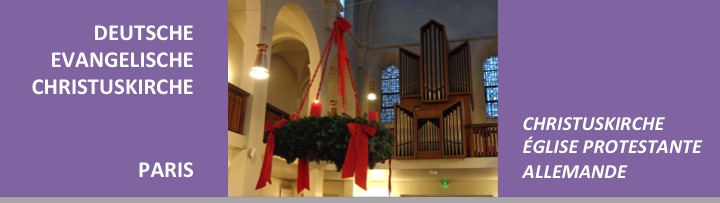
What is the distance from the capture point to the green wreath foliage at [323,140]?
4.34m

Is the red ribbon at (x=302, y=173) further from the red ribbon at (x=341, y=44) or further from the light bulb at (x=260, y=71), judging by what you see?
the light bulb at (x=260, y=71)

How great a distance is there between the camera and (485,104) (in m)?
14.7

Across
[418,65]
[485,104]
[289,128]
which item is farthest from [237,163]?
[485,104]

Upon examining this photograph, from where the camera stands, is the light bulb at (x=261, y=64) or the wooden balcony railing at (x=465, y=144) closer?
the light bulb at (x=261, y=64)

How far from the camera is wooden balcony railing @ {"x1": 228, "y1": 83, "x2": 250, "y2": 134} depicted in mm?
7168

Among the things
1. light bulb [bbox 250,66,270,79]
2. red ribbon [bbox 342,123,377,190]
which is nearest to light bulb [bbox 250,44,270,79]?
light bulb [bbox 250,66,270,79]

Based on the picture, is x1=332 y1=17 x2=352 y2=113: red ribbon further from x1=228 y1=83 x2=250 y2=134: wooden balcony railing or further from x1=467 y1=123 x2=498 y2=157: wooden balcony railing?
x1=467 y1=123 x2=498 y2=157: wooden balcony railing

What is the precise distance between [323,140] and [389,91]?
37.0ft

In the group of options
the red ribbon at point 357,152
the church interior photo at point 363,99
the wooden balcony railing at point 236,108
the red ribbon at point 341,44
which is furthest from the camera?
the wooden balcony railing at point 236,108

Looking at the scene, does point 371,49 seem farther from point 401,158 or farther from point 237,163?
point 237,163

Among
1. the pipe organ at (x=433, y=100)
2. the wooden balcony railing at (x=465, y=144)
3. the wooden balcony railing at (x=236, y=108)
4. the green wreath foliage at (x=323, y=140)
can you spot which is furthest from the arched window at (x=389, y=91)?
the green wreath foliage at (x=323, y=140)

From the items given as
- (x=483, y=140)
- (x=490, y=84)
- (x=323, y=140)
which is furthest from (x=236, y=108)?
(x=490, y=84)

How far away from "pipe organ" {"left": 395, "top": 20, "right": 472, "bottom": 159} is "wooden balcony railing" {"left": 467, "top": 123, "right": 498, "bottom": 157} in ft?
0.52

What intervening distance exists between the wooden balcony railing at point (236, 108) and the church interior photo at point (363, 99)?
23 mm
